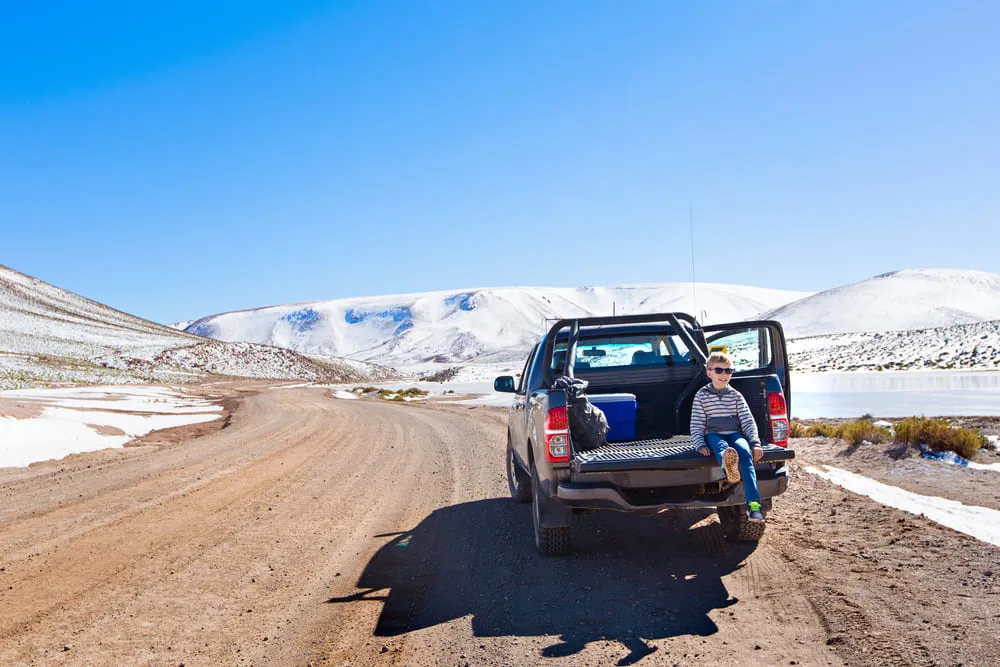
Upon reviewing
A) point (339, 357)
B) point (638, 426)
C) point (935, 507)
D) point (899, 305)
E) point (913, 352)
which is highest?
point (899, 305)

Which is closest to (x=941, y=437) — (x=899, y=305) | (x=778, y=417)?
(x=778, y=417)

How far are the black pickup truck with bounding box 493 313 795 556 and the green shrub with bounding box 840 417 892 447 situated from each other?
6.57 m

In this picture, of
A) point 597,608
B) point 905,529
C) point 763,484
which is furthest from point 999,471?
point 597,608

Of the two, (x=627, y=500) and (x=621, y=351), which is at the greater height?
(x=621, y=351)

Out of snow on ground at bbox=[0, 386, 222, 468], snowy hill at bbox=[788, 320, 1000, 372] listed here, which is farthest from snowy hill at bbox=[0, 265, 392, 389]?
snowy hill at bbox=[788, 320, 1000, 372]

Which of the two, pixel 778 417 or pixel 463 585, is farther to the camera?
pixel 778 417

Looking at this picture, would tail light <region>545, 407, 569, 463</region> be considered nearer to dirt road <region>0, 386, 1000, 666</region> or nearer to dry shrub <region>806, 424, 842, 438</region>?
dirt road <region>0, 386, 1000, 666</region>

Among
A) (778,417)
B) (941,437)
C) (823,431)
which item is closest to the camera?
(778,417)

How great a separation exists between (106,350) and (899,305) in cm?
14710

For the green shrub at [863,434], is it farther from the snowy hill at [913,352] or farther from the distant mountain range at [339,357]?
the snowy hill at [913,352]

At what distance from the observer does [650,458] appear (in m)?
5.55

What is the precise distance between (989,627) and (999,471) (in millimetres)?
7278

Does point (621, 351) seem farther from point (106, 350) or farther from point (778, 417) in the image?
point (106, 350)

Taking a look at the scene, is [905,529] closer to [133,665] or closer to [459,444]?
[133,665]
